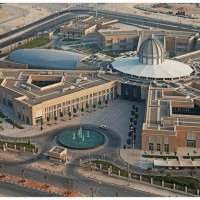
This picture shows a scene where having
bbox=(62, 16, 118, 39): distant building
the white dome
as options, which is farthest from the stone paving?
bbox=(62, 16, 118, 39): distant building

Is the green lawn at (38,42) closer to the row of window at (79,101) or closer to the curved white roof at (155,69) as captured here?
the curved white roof at (155,69)

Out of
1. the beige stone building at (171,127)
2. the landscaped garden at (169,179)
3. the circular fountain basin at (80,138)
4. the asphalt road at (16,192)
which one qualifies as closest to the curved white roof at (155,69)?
the beige stone building at (171,127)

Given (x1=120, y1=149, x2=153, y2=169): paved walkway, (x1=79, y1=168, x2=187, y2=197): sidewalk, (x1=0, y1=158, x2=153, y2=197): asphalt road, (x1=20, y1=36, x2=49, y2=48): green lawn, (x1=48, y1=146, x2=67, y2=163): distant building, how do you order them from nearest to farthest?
(x1=0, y1=158, x2=153, y2=197): asphalt road < (x1=79, y1=168, x2=187, y2=197): sidewalk < (x1=120, y1=149, x2=153, y2=169): paved walkway < (x1=48, y1=146, x2=67, y2=163): distant building < (x1=20, y1=36, x2=49, y2=48): green lawn

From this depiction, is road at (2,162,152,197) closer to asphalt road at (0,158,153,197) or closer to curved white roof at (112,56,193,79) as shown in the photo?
asphalt road at (0,158,153,197)

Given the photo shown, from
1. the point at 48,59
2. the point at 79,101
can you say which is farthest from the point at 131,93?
the point at 48,59

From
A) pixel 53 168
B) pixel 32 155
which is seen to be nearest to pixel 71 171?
pixel 53 168

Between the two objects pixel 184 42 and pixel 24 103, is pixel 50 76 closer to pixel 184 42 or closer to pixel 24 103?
pixel 24 103

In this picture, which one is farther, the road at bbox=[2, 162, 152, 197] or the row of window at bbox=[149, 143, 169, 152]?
the row of window at bbox=[149, 143, 169, 152]
